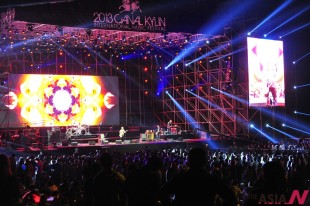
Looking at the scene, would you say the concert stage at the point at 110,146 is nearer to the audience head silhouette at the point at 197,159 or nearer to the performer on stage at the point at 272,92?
the performer on stage at the point at 272,92

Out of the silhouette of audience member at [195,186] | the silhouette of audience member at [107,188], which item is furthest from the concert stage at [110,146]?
the silhouette of audience member at [195,186]

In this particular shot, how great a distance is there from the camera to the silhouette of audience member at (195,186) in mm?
4059

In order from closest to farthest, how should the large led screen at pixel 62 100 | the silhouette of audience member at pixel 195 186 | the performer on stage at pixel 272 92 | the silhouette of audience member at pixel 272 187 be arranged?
the silhouette of audience member at pixel 195 186 < the silhouette of audience member at pixel 272 187 < the large led screen at pixel 62 100 < the performer on stage at pixel 272 92

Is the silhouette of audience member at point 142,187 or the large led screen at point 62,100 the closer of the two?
the silhouette of audience member at point 142,187

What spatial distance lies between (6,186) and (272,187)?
279 centimetres

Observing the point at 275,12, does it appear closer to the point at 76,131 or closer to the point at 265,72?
the point at 265,72

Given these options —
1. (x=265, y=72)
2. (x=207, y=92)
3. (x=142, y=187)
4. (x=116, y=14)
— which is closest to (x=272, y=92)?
(x=265, y=72)

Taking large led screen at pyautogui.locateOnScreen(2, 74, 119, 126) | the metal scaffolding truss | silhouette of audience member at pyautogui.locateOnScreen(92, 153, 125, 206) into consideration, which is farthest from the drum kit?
silhouette of audience member at pyautogui.locateOnScreen(92, 153, 125, 206)

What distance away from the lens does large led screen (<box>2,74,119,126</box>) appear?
2648cm

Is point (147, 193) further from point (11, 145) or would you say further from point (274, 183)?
point (11, 145)

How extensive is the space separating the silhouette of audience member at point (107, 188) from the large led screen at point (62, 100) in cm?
2076

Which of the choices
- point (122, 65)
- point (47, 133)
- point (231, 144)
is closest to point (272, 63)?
point (231, 144)

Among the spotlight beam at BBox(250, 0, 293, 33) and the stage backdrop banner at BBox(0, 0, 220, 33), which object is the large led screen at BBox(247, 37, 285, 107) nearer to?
the spotlight beam at BBox(250, 0, 293, 33)

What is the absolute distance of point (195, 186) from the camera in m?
4.11
